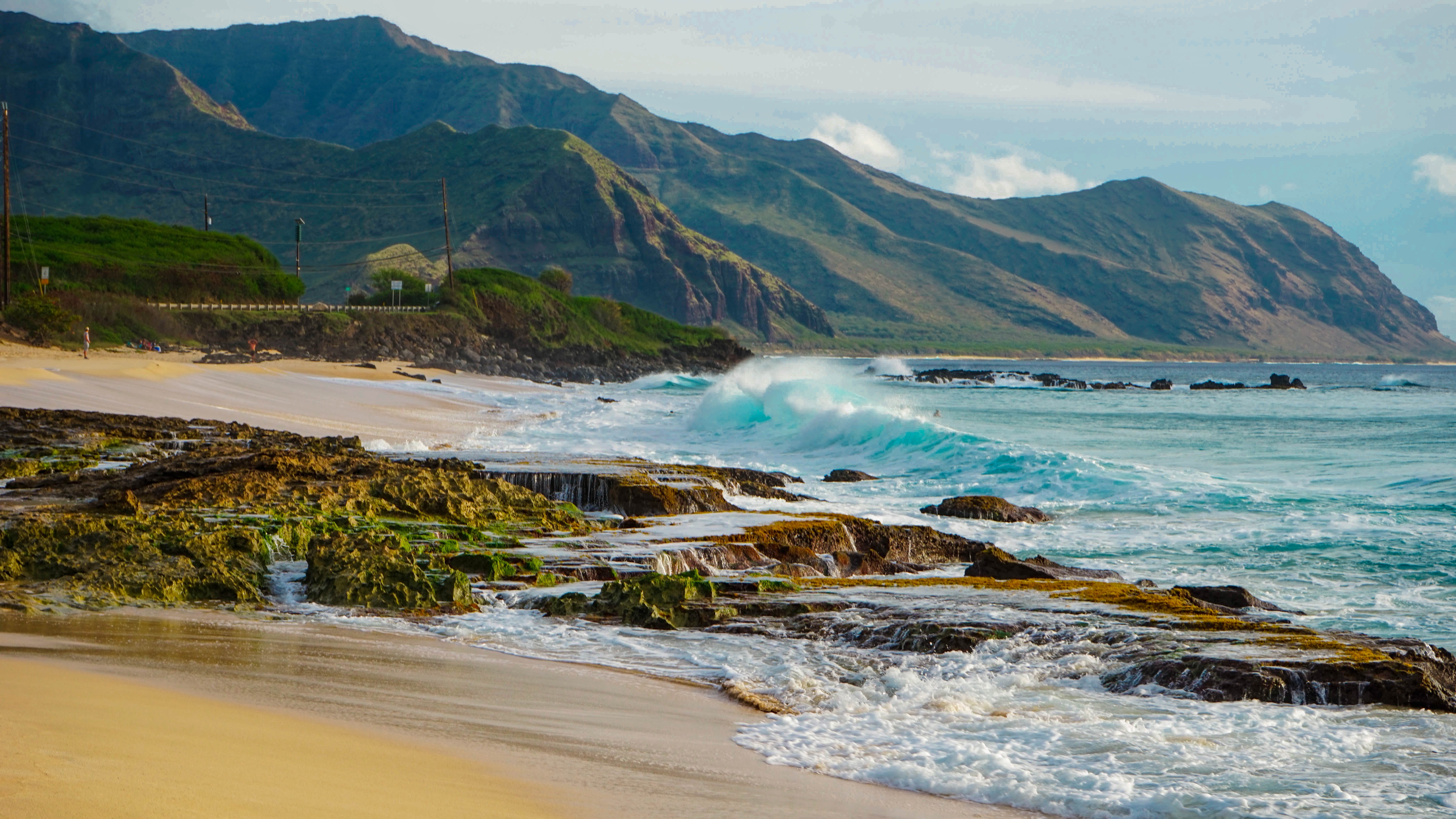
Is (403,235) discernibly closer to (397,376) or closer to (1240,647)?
(397,376)

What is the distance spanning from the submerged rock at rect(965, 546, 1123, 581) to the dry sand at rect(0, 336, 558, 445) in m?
16.8

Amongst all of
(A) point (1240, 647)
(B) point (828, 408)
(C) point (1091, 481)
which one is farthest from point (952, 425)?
(A) point (1240, 647)

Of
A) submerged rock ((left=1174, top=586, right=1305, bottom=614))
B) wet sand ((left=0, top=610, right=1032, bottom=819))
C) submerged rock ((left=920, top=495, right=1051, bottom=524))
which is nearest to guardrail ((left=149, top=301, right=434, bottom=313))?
submerged rock ((left=920, top=495, right=1051, bottom=524))

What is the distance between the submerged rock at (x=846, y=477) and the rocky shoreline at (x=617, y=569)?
274 inches

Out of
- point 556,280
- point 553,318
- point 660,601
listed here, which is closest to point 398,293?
point 553,318

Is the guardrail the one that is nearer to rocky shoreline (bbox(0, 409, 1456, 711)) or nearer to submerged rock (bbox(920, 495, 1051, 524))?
rocky shoreline (bbox(0, 409, 1456, 711))

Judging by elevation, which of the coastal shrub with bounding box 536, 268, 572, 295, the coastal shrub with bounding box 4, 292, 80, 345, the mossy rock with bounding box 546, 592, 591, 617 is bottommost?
the mossy rock with bounding box 546, 592, 591, 617

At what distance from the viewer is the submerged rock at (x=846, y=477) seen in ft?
77.8

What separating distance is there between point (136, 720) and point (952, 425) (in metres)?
41.7

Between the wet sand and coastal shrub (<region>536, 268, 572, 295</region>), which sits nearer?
the wet sand

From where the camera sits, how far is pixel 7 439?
1952 centimetres

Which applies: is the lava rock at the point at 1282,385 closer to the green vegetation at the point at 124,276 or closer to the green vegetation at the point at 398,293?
the green vegetation at the point at 398,293

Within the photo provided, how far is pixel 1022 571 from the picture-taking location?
12141mm

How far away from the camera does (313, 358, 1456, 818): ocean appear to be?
587 cm
